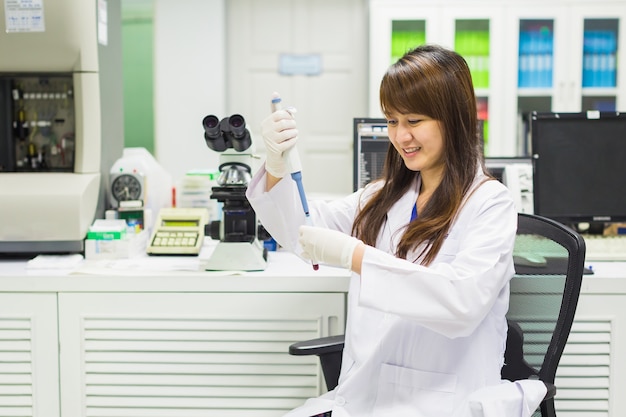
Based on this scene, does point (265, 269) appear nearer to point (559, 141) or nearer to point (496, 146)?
point (559, 141)

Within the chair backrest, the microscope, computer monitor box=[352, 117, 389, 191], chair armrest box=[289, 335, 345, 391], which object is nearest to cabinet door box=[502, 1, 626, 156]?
computer monitor box=[352, 117, 389, 191]

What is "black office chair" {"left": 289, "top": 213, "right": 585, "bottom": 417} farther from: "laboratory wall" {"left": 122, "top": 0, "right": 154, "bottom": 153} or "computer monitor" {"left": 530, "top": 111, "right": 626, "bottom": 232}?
"laboratory wall" {"left": 122, "top": 0, "right": 154, "bottom": 153}

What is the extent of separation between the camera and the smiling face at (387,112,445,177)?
1407 millimetres

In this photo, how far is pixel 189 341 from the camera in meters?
1.91

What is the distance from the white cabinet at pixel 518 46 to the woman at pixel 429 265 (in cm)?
283

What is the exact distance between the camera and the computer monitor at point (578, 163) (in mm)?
2146

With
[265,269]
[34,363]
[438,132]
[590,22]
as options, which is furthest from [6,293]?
[590,22]

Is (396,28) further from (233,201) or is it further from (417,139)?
(417,139)

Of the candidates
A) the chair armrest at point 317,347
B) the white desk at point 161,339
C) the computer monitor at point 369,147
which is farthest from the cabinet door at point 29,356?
the computer monitor at point 369,147

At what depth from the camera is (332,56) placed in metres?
4.68

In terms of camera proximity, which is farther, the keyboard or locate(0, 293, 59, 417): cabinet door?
the keyboard

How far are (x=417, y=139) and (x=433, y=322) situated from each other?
0.39 metres

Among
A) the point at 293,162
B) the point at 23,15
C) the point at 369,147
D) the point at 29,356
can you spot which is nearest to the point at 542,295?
the point at 293,162

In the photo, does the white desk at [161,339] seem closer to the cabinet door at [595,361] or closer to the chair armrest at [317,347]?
the chair armrest at [317,347]
